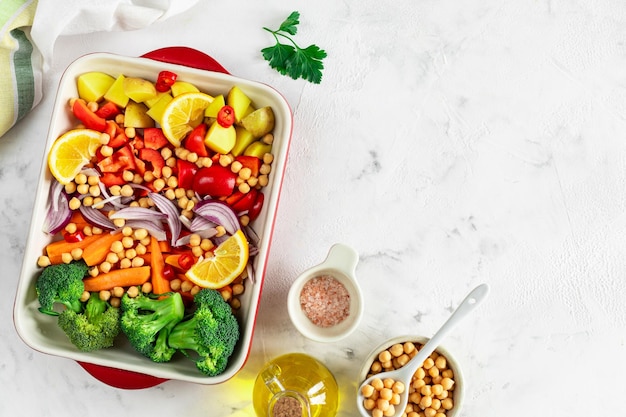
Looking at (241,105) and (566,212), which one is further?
(566,212)

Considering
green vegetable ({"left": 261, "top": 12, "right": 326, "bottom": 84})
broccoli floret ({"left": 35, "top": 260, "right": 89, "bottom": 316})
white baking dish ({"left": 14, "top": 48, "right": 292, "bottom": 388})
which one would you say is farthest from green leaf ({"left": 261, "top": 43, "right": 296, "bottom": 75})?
broccoli floret ({"left": 35, "top": 260, "right": 89, "bottom": 316})

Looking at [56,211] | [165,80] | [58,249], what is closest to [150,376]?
[58,249]

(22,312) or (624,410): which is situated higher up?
(624,410)

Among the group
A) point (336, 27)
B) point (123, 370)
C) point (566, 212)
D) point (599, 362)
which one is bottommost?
point (123, 370)

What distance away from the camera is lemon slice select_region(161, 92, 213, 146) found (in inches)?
88.4

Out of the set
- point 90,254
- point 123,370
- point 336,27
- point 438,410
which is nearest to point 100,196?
point 90,254

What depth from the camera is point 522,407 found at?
2.42m

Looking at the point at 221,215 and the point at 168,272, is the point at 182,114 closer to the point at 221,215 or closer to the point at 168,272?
the point at 221,215

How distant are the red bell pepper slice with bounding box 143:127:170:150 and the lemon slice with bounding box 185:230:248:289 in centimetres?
41

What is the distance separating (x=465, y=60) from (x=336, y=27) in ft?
1.54

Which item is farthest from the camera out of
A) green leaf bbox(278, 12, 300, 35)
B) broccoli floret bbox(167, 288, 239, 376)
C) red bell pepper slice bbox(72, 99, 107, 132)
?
green leaf bbox(278, 12, 300, 35)

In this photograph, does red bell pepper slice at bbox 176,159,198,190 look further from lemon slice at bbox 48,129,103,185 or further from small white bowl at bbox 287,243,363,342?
small white bowl at bbox 287,243,363,342

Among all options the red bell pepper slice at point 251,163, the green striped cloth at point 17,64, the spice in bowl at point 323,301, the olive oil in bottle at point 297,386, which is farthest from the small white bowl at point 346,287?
the green striped cloth at point 17,64

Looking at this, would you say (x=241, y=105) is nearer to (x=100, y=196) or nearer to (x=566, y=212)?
(x=100, y=196)
